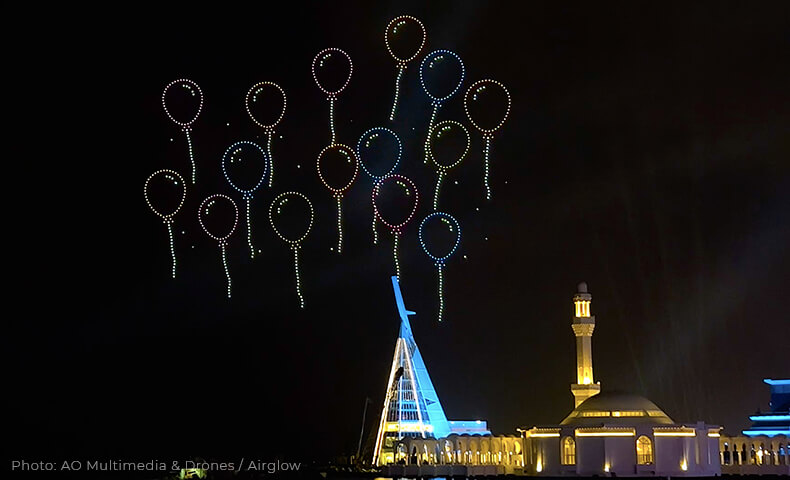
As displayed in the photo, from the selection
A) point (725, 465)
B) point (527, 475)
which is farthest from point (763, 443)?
point (527, 475)

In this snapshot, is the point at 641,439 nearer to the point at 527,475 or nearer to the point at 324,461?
the point at 527,475

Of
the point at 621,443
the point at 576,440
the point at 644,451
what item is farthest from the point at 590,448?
the point at 644,451

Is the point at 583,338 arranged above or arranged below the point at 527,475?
above

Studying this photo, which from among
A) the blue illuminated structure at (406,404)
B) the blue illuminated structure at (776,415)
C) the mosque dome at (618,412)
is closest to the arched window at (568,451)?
the mosque dome at (618,412)

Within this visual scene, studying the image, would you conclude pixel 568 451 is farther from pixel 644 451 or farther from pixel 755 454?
pixel 755 454

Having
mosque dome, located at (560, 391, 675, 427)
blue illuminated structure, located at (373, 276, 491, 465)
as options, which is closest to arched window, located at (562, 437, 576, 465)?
mosque dome, located at (560, 391, 675, 427)

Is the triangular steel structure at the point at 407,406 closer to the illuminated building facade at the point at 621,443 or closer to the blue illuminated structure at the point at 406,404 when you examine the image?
the blue illuminated structure at the point at 406,404
